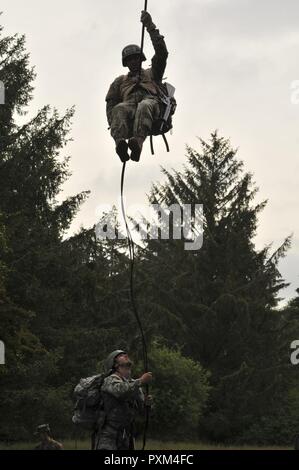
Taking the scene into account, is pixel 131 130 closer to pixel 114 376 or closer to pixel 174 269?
pixel 114 376

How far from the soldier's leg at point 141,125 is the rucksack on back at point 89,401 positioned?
7.95 ft

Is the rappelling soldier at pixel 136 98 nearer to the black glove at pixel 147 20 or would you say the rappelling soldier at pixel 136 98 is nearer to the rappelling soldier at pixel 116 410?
the black glove at pixel 147 20

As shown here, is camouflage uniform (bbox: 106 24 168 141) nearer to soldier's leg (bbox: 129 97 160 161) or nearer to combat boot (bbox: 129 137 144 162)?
soldier's leg (bbox: 129 97 160 161)

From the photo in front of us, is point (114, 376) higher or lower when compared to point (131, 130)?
lower

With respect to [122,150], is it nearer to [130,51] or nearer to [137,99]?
[137,99]

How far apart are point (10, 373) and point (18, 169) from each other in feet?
26.7

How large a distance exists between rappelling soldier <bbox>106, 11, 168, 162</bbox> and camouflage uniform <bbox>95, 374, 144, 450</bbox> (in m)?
2.35

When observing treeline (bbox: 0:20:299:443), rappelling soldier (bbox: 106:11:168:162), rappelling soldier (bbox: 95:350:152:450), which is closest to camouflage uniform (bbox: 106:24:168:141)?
rappelling soldier (bbox: 106:11:168:162)

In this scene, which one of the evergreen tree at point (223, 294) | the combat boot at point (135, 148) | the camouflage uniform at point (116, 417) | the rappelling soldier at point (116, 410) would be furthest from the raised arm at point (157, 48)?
the evergreen tree at point (223, 294)

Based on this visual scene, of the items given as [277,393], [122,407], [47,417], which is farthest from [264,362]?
[122,407]

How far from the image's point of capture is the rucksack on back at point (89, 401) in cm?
968

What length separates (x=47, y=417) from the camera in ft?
108
